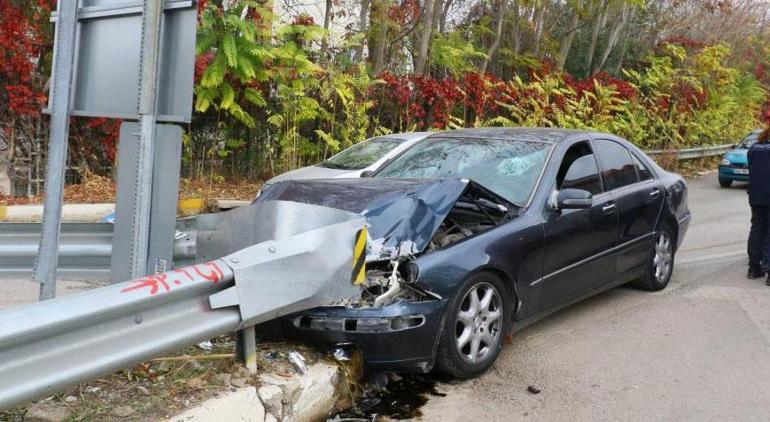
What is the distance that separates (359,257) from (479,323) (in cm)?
101

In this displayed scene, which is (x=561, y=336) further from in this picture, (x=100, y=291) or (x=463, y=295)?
(x=100, y=291)

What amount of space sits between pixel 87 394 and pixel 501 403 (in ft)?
7.58

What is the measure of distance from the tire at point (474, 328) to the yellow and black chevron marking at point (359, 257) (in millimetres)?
602

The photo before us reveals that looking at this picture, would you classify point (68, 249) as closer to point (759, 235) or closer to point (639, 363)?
point (639, 363)

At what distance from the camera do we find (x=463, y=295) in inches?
181

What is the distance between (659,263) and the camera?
702 cm

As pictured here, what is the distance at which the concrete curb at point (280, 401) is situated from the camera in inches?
138

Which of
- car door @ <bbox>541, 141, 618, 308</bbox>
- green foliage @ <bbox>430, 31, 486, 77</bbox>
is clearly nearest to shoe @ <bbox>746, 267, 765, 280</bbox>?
car door @ <bbox>541, 141, 618, 308</bbox>

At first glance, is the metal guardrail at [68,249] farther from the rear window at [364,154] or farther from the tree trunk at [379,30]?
the tree trunk at [379,30]

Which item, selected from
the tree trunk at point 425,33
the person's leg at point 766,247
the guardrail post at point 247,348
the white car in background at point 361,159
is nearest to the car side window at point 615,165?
the person's leg at point 766,247

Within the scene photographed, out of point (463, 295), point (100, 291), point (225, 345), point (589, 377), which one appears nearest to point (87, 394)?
point (100, 291)

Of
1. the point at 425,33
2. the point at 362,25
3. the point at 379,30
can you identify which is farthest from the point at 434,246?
the point at 425,33

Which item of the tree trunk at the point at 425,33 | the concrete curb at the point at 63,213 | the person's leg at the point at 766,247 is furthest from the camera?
the tree trunk at the point at 425,33

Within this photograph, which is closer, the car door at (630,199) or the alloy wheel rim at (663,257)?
the car door at (630,199)
